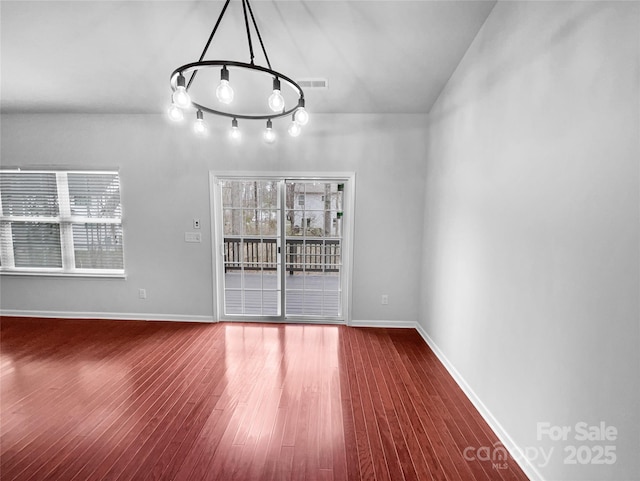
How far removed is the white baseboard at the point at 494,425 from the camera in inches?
63.9

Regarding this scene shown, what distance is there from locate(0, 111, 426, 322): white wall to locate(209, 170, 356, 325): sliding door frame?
77 millimetres

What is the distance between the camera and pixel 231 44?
95.2 inches

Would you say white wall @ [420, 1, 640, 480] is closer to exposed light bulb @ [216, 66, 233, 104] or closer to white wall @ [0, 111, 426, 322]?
white wall @ [0, 111, 426, 322]

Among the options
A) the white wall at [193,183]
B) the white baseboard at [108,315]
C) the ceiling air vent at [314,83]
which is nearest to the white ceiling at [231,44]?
the ceiling air vent at [314,83]

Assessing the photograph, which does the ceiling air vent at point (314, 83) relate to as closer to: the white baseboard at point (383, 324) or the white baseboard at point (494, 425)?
the white baseboard at point (383, 324)

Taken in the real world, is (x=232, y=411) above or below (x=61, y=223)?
below

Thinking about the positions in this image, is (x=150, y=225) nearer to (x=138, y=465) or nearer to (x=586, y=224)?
(x=138, y=465)

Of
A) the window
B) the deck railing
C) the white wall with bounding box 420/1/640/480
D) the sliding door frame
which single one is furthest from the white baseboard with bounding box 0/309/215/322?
the white wall with bounding box 420/1/640/480

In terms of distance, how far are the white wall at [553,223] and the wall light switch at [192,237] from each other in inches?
125

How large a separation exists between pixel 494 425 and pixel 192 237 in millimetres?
3725

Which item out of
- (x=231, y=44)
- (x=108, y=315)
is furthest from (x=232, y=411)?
(x=231, y=44)

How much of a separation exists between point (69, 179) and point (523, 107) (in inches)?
202

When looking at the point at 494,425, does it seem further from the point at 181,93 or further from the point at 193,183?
the point at 193,183

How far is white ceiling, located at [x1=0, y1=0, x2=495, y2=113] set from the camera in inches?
84.7
